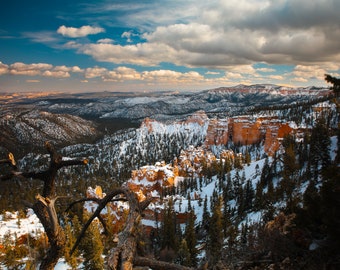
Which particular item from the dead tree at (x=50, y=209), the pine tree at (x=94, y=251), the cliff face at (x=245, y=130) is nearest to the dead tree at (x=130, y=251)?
the dead tree at (x=50, y=209)

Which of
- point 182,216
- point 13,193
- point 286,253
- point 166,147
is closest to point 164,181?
point 182,216

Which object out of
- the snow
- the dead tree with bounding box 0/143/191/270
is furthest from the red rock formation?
the dead tree with bounding box 0/143/191/270

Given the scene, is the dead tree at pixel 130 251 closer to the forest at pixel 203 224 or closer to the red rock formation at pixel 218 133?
the forest at pixel 203 224

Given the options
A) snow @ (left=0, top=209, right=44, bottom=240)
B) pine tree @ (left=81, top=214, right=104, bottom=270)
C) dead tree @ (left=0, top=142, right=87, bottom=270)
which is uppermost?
dead tree @ (left=0, top=142, right=87, bottom=270)

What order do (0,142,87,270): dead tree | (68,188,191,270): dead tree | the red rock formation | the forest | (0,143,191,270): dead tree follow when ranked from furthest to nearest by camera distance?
the red rock formation → (0,142,87,270): dead tree → the forest → (0,143,191,270): dead tree → (68,188,191,270): dead tree

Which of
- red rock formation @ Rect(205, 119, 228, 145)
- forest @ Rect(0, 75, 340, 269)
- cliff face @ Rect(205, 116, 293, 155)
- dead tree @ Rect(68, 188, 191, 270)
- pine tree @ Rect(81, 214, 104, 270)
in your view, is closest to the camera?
dead tree @ Rect(68, 188, 191, 270)

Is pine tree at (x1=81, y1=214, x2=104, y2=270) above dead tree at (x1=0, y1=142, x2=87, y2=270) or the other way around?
the other way around

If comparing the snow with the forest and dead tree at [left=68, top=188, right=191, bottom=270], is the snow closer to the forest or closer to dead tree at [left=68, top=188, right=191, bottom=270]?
the forest

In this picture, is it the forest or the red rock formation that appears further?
the red rock formation

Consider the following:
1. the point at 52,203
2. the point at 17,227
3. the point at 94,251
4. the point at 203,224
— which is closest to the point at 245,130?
the point at 203,224

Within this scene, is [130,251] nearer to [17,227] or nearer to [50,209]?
[50,209]

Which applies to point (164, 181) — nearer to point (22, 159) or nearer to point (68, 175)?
point (68, 175)
